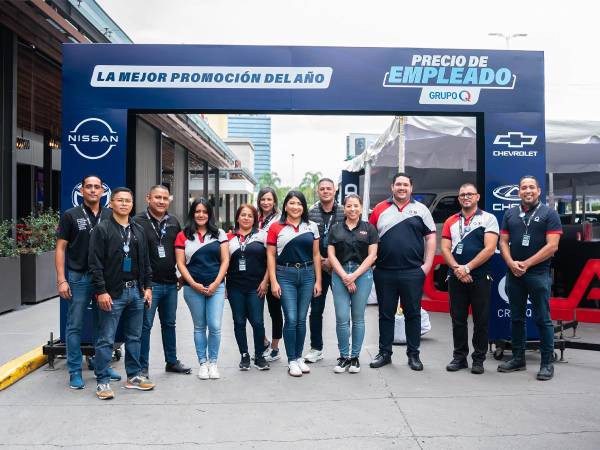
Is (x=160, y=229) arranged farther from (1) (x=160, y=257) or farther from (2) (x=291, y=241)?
(2) (x=291, y=241)

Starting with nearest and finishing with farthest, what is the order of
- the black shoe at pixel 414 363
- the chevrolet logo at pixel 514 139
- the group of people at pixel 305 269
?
the group of people at pixel 305 269, the black shoe at pixel 414 363, the chevrolet logo at pixel 514 139

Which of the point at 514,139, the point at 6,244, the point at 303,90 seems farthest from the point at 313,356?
the point at 6,244

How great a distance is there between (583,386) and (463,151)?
549cm

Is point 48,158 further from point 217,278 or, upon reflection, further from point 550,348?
point 550,348

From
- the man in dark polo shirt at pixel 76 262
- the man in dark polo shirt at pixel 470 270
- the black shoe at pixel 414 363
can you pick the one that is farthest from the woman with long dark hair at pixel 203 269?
the man in dark polo shirt at pixel 470 270

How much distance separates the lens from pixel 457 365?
568 cm

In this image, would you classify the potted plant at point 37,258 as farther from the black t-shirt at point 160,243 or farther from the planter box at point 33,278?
the black t-shirt at point 160,243

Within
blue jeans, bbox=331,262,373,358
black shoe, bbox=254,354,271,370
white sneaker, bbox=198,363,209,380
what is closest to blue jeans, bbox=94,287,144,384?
white sneaker, bbox=198,363,209,380

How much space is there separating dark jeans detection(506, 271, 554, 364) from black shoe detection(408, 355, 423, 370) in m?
0.93

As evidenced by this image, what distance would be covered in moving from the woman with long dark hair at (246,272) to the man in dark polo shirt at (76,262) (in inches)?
48.2

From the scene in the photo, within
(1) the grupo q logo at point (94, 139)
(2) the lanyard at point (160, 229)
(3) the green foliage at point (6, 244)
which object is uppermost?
(1) the grupo q logo at point (94, 139)

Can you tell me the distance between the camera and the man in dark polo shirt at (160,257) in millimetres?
5250

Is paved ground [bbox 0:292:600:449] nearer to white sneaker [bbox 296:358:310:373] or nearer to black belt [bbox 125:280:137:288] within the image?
white sneaker [bbox 296:358:310:373]

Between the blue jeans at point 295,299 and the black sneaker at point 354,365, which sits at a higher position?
the blue jeans at point 295,299
